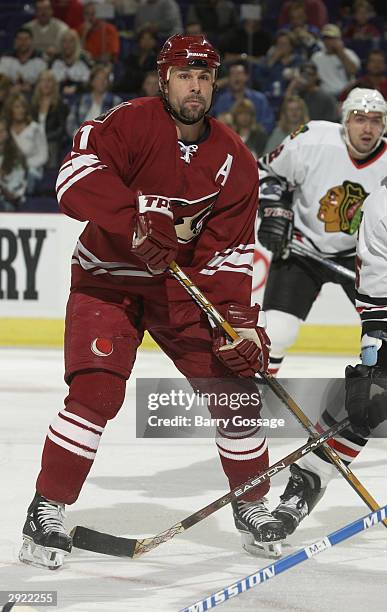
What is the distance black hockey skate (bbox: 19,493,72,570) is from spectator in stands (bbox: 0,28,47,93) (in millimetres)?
5256

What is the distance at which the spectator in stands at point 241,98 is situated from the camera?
23.5 ft

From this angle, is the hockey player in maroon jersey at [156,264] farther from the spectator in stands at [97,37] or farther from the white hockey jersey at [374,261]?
the spectator in stands at [97,37]

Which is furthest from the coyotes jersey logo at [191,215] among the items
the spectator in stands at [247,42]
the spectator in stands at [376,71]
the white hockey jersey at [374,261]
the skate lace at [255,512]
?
the spectator in stands at [247,42]

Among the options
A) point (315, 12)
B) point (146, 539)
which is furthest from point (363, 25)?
point (146, 539)

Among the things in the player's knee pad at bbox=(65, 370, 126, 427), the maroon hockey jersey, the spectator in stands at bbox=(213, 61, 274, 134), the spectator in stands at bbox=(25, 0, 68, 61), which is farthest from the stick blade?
the spectator in stands at bbox=(25, 0, 68, 61)

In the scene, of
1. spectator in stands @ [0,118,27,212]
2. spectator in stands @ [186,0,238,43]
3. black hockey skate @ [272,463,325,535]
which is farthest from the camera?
spectator in stands @ [186,0,238,43]

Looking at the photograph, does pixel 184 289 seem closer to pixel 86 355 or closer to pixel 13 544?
pixel 86 355

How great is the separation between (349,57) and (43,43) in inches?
71.6

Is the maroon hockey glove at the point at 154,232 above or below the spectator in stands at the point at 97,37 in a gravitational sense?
above

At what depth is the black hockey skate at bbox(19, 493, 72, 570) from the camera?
2582 millimetres

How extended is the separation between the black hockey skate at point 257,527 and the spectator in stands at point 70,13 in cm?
555

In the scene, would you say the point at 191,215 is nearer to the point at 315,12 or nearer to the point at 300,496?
the point at 300,496

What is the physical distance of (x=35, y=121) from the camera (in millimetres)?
7078

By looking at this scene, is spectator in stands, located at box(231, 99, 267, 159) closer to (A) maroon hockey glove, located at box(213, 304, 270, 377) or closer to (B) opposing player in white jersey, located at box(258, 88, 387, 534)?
(B) opposing player in white jersey, located at box(258, 88, 387, 534)
